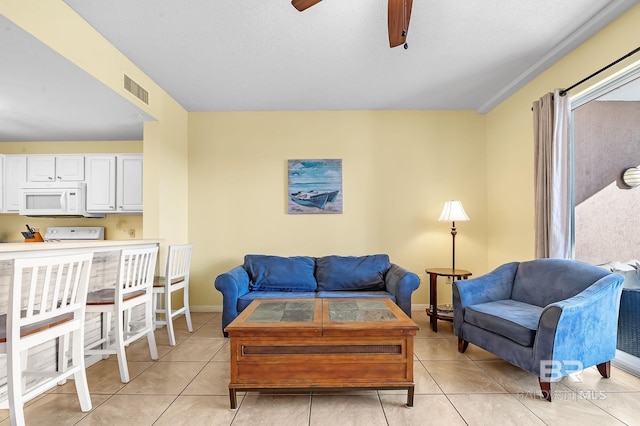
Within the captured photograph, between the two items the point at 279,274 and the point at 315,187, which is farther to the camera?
the point at 315,187

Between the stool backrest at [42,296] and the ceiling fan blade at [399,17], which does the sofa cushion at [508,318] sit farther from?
the stool backrest at [42,296]

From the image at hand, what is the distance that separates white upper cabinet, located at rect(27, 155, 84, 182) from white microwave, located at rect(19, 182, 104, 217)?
0.13 m

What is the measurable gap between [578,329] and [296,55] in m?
3.07

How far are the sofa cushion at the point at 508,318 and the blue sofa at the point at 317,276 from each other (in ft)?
2.89

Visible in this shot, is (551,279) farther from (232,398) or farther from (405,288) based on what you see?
(232,398)

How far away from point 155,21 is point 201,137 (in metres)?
2.09

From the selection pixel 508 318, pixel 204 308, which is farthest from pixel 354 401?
pixel 204 308

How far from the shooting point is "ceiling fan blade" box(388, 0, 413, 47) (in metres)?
1.92

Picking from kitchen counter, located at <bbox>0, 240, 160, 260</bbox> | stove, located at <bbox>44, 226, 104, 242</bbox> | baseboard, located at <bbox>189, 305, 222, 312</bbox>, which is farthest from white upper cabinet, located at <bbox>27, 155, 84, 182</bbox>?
baseboard, located at <bbox>189, 305, 222, 312</bbox>

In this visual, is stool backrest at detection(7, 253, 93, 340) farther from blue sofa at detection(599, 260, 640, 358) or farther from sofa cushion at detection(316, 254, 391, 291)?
blue sofa at detection(599, 260, 640, 358)

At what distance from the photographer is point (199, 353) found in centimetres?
312

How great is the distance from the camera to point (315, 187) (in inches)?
180

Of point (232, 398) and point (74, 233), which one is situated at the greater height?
point (74, 233)

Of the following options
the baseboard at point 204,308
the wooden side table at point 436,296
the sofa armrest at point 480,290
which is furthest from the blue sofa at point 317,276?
the baseboard at point 204,308
